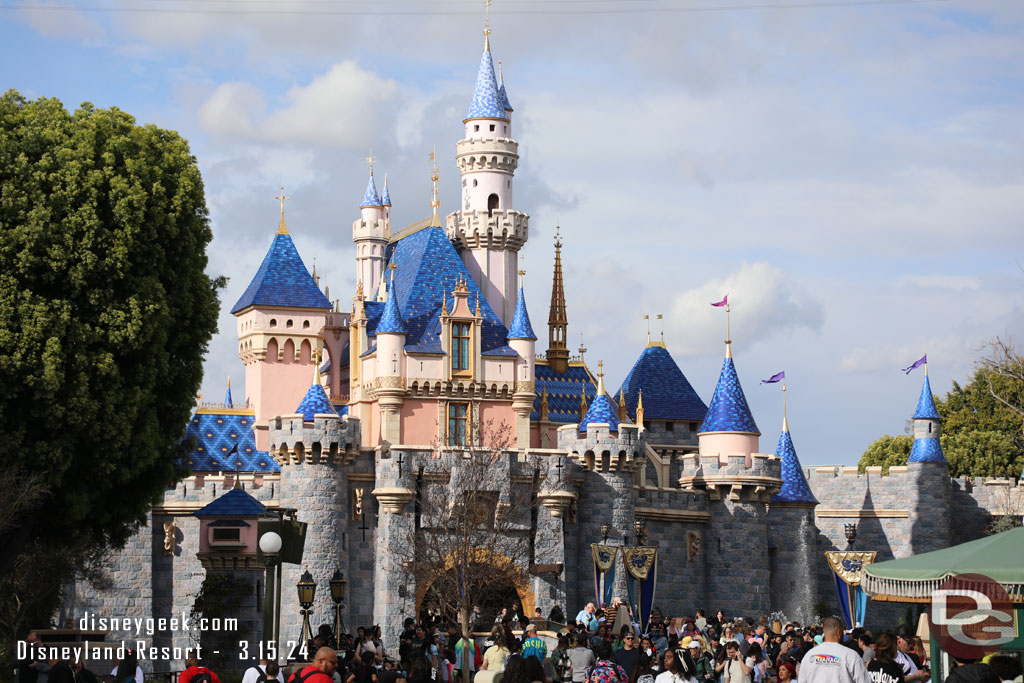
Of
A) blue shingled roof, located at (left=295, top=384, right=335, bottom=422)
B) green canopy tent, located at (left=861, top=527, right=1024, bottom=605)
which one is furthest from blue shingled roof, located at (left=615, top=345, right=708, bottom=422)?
→ green canopy tent, located at (left=861, top=527, right=1024, bottom=605)

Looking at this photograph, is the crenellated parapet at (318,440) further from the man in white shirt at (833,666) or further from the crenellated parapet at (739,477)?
the man in white shirt at (833,666)

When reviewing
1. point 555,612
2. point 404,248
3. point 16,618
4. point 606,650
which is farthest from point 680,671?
point 404,248

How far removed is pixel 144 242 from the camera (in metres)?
27.2

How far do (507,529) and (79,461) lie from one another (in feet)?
53.3

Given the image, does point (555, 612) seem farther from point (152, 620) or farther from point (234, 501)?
point (152, 620)

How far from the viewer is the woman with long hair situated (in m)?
16.2

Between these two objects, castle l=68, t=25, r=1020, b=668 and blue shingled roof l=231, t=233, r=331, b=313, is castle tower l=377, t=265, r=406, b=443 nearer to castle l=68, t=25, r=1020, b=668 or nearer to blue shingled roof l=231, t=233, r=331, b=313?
castle l=68, t=25, r=1020, b=668

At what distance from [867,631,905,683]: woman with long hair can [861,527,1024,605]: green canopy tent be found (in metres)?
0.55

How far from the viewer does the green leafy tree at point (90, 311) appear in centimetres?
2588

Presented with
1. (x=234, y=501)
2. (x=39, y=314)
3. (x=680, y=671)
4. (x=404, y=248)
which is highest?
(x=404, y=248)

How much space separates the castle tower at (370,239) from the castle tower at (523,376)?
15.8 m

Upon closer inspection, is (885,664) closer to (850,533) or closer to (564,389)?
(850,533)

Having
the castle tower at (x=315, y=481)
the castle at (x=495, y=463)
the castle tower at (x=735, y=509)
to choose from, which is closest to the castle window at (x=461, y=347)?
the castle at (x=495, y=463)

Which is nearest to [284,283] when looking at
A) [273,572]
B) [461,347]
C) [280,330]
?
[280,330]
